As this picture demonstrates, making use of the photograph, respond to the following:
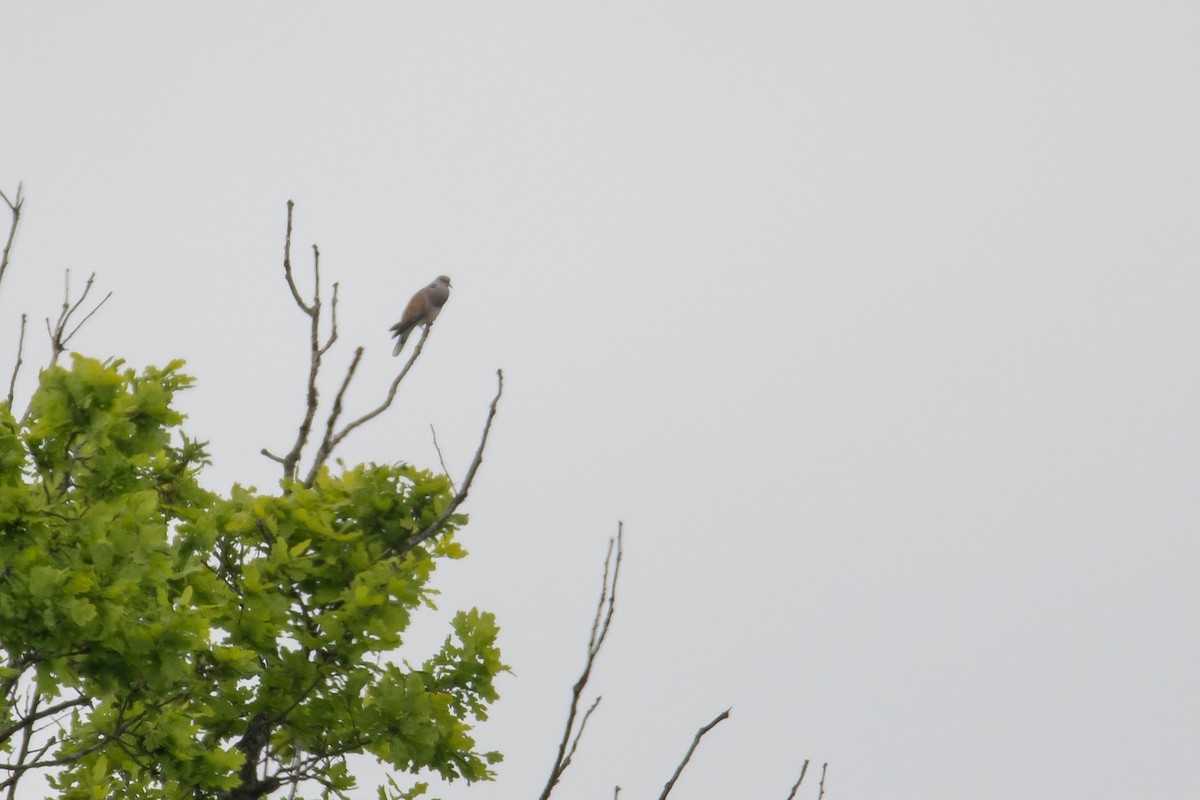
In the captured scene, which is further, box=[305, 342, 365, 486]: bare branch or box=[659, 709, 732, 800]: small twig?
box=[305, 342, 365, 486]: bare branch

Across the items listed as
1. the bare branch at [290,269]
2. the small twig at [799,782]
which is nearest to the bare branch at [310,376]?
the bare branch at [290,269]

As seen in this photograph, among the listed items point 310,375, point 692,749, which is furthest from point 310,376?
point 692,749

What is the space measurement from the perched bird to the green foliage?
7715 millimetres

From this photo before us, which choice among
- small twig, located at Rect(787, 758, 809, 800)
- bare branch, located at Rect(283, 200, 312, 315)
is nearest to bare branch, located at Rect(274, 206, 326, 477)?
bare branch, located at Rect(283, 200, 312, 315)

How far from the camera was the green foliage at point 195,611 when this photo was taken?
513cm

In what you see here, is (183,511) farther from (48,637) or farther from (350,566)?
(48,637)

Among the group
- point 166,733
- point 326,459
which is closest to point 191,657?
point 166,733

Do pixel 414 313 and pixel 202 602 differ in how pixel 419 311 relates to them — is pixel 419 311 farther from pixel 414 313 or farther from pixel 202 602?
pixel 202 602

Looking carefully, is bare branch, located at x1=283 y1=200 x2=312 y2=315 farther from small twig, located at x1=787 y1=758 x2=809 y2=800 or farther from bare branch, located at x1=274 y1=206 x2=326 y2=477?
small twig, located at x1=787 y1=758 x2=809 y2=800

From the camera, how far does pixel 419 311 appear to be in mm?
16047

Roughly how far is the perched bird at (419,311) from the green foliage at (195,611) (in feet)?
25.3

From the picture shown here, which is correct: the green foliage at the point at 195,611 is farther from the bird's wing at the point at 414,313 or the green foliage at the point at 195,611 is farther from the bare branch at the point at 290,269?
the bird's wing at the point at 414,313

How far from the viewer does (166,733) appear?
21.3 ft

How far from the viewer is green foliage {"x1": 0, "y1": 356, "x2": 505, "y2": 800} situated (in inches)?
202
